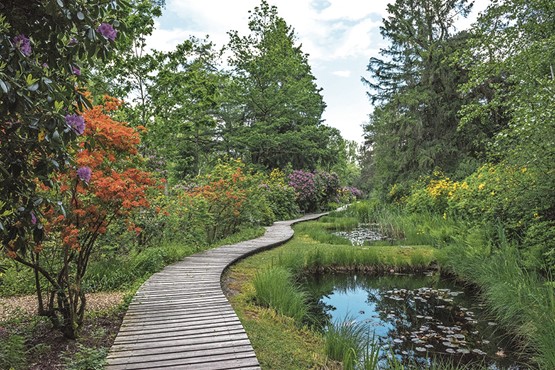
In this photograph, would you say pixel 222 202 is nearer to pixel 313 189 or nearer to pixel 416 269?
pixel 416 269

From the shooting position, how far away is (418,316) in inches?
192

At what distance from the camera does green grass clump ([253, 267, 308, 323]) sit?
4.14 m

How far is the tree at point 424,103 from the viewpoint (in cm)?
1348

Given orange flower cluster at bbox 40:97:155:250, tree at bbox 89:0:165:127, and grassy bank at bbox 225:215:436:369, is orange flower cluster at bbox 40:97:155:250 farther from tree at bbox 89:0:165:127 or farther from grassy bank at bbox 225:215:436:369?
tree at bbox 89:0:165:127

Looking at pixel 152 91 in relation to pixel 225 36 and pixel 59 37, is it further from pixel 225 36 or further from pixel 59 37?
pixel 225 36

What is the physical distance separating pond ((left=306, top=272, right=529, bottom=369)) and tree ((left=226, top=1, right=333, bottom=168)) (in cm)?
1152

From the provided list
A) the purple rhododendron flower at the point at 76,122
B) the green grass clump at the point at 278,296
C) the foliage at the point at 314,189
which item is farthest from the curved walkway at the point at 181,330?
the foliage at the point at 314,189

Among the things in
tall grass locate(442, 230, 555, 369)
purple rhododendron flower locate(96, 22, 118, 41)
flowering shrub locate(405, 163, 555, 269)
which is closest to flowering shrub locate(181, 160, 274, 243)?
tall grass locate(442, 230, 555, 369)

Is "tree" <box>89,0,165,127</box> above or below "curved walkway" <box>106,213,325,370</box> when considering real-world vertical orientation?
above

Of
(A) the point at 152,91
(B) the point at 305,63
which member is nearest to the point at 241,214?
(A) the point at 152,91

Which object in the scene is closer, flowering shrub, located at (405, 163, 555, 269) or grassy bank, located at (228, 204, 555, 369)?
grassy bank, located at (228, 204, 555, 369)

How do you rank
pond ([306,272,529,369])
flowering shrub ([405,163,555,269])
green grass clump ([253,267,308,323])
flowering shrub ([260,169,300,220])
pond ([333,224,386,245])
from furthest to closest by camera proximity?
flowering shrub ([260,169,300,220])
pond ([333,224,386,245])
flowering shrub ([405,163,555,269])
green grass clump ([253,267,308,323])
pond ([306,272,529,369])

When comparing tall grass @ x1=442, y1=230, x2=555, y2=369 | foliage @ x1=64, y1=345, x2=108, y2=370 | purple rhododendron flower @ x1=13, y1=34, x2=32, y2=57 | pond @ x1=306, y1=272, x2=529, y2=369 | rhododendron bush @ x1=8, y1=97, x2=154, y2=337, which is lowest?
pond @ x1=306, y1=272, x2=529, y2=369

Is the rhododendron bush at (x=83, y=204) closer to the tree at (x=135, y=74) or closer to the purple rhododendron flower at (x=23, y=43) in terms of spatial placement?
the purple rhododendron flower at (x=23, y=43)
